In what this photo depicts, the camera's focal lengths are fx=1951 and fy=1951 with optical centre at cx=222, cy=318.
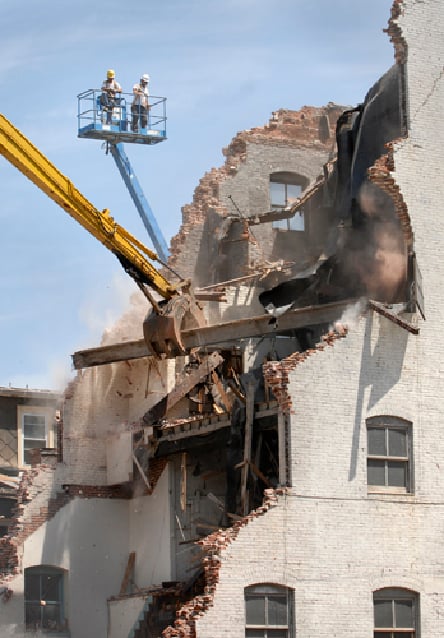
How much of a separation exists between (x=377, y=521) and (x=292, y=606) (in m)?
2.52

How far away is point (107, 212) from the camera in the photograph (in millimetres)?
40219

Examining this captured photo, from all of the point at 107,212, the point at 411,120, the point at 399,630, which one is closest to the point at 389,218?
the point at 411,120

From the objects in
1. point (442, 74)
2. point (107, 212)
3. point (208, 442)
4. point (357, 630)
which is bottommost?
point (357, 630)

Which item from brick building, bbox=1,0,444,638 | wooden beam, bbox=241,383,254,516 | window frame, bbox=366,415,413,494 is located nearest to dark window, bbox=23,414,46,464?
brick building, bbox=1,0,444,638

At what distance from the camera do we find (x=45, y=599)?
4366 centimetres

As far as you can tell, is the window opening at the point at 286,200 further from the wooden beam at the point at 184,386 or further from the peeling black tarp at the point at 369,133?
the wooden beam at the point at 184,386

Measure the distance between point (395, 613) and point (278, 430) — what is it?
430 centimetres

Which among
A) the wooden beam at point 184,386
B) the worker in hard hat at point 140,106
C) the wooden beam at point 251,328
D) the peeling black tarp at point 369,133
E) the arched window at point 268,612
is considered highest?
the worker in hard hat at point 140,106

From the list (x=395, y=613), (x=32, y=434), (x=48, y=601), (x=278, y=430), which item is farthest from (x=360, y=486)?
(x=32, y=434)

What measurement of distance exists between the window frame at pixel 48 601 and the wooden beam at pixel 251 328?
17.0 feet

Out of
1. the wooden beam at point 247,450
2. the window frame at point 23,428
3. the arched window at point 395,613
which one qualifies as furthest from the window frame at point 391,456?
the window frame at point 23,428

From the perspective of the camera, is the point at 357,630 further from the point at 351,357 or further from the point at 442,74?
the point at 442,74

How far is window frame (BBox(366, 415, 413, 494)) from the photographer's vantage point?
39.2 meters

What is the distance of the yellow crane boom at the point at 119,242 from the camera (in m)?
38.2
